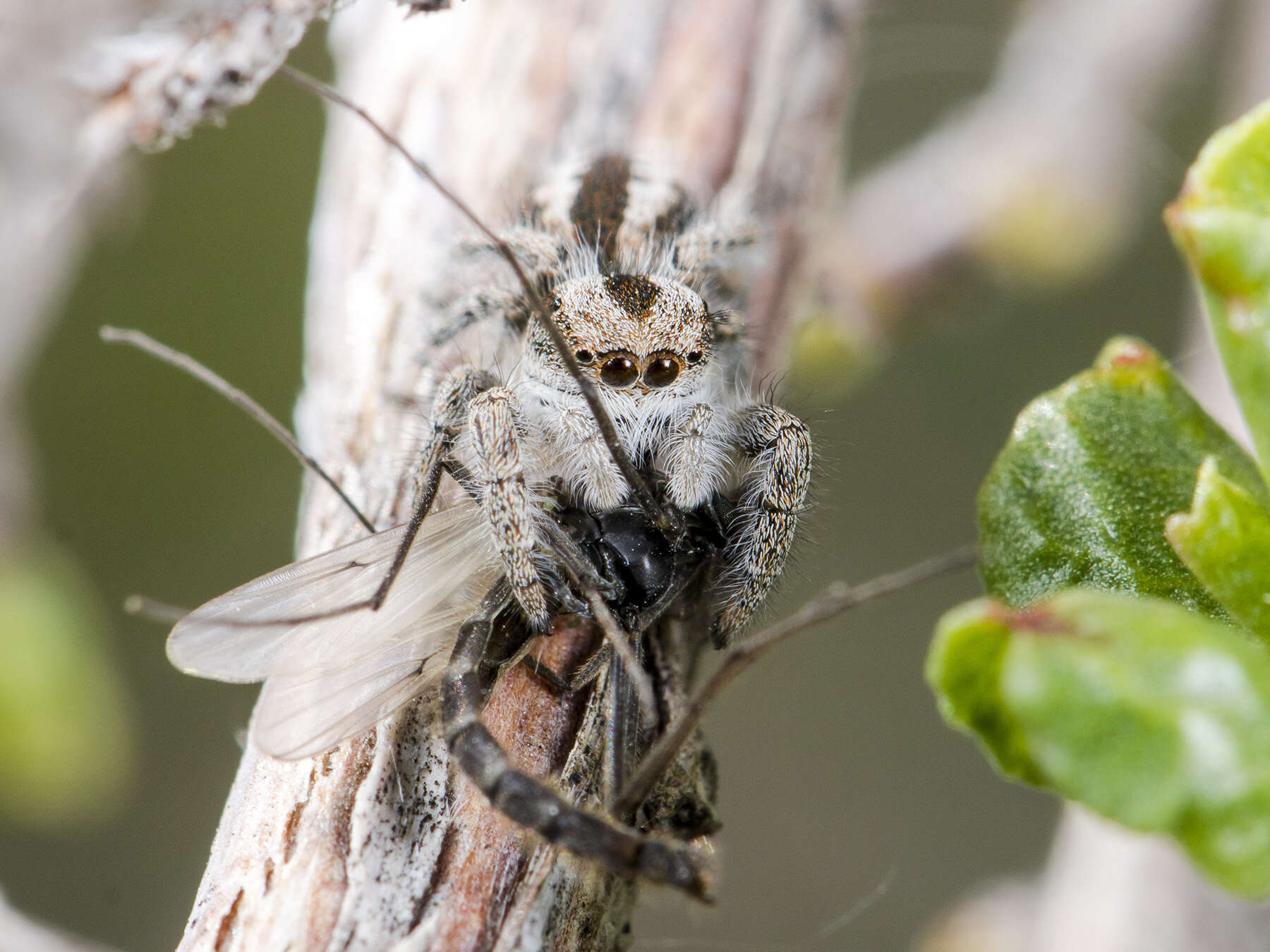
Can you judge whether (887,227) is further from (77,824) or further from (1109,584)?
(77,824)

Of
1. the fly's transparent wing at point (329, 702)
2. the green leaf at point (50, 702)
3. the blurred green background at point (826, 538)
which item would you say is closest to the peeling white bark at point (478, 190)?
the fly's transparent wing at point (329, 702)

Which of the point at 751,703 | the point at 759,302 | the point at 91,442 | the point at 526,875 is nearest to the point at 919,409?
the point at 751,703

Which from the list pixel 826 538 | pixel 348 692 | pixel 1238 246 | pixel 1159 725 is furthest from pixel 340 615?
pixel 826 538

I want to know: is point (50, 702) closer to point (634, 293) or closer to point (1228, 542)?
point (634, 293)

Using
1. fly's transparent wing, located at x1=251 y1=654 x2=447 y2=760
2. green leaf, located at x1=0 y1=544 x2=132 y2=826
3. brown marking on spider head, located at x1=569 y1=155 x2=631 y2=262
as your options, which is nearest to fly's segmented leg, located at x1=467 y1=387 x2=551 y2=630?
fly's transparent wing, located at x1=251 y1=654 x2=447 y2=760

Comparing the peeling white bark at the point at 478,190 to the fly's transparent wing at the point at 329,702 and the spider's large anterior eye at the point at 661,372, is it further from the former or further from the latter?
the spider's large anterior eye at the point at 661,372

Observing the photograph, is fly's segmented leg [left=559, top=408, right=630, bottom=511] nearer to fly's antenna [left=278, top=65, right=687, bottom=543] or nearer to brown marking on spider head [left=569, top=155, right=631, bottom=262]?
fly's antenna [left=278, top=65, right=687, bottom=543]
